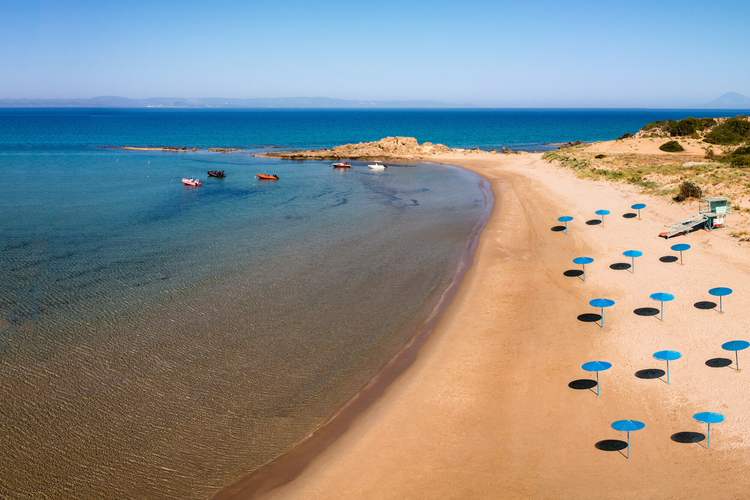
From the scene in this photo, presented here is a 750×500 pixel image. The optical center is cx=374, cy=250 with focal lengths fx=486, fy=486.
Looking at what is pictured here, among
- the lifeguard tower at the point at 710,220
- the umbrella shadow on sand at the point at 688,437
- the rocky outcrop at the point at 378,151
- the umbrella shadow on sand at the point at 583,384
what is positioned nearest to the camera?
the umbrella shadow on sand at the point at 688,437

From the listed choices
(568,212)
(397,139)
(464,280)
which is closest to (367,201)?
(568,212)

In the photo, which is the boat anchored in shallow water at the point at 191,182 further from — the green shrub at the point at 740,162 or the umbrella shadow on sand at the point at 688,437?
the green shrub at the point at 740,162

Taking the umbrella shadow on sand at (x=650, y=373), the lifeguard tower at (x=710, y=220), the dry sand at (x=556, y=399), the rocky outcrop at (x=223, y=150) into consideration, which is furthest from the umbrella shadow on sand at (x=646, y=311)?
the rocky outcrop at (x=223, y=150)

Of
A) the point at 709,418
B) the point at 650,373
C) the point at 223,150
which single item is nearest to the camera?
the point at 709,418

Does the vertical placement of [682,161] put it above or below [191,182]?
above

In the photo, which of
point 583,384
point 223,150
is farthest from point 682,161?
point 223,150

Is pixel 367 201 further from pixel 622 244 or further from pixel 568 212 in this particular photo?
pixel 622 244

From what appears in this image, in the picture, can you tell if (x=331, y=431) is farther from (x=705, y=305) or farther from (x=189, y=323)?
(x=705, y=305)

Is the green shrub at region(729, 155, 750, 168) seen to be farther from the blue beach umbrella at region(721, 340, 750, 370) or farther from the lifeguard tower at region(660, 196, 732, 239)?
the blue beach umbrella at region(721, 340, 750, 370)
